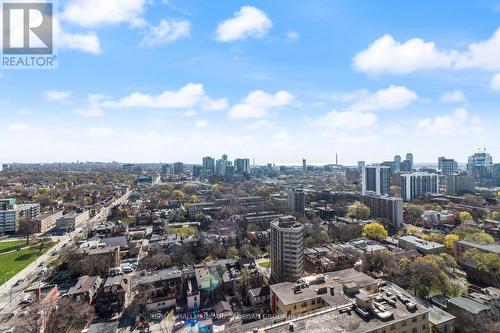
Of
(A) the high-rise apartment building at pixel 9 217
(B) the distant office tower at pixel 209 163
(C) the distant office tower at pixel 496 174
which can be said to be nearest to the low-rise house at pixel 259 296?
(A) the high-rise apartment building at pixel 9 217

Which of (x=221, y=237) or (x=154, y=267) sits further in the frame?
(x=221, y=237)

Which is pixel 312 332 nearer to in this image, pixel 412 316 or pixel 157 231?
pixel 412 316

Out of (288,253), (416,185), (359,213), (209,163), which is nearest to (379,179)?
(416,185)

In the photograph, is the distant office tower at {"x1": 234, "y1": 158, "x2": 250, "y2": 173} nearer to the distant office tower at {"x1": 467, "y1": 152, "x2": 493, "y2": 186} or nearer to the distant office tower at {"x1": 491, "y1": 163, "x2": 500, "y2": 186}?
the distant office tower at {"x1": 467, "y1": 152, "x2": 493, "y2": 186}

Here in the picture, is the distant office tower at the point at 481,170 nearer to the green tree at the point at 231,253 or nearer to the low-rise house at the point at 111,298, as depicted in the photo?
the green tree at the point at 231,253

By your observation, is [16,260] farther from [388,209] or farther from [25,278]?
[388,209]

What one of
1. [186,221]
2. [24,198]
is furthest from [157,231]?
[24,198]

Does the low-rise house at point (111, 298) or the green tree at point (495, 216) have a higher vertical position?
the green tree at point (495, 216)
